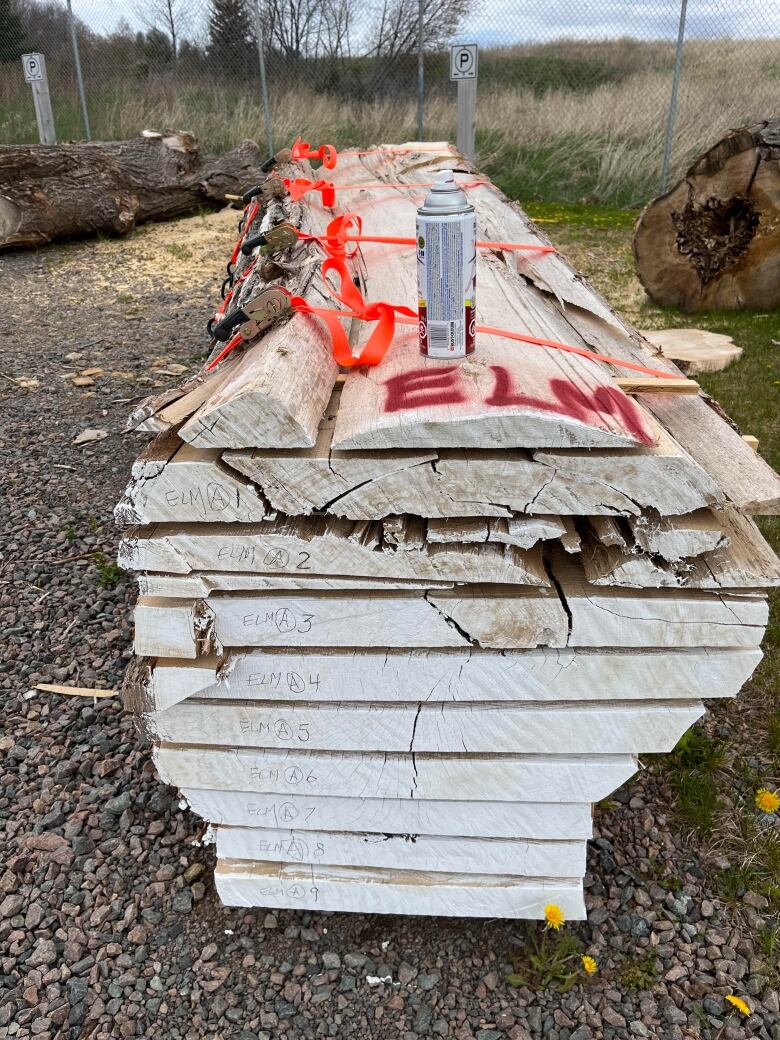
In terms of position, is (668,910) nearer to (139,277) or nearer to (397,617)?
(397,617)

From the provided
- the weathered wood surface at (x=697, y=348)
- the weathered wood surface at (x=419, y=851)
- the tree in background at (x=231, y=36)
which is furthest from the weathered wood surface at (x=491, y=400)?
the tree in background at (x=231, y=36)

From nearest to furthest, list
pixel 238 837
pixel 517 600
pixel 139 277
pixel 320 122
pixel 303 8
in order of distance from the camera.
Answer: pixel 517 600 < pixel 238 837 < pixel 139 277 < pixel 320 122 < pixel 303 8

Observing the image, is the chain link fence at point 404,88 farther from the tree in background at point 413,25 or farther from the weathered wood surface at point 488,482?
the weathered wood surface at point 488,482

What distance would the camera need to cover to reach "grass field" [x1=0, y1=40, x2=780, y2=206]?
9961 mm

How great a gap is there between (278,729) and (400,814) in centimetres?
31

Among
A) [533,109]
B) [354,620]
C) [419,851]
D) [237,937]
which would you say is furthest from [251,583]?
[533,109]

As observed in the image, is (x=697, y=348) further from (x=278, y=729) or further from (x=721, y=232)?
(x=278, y=729)

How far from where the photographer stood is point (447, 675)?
4.92ft

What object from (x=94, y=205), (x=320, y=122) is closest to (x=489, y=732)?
(x=94, y=205)

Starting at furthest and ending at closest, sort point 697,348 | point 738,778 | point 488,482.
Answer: point 697,348
point 738,778
point 488,482

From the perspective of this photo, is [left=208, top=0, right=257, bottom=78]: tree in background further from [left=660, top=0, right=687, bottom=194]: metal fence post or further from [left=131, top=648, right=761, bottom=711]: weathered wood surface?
[left=131, top=648, right=761, bottom=711]: weathered wood surface

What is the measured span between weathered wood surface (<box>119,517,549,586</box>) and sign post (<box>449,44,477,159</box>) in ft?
23.0

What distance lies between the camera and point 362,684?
1.52m

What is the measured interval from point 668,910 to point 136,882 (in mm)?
1216
